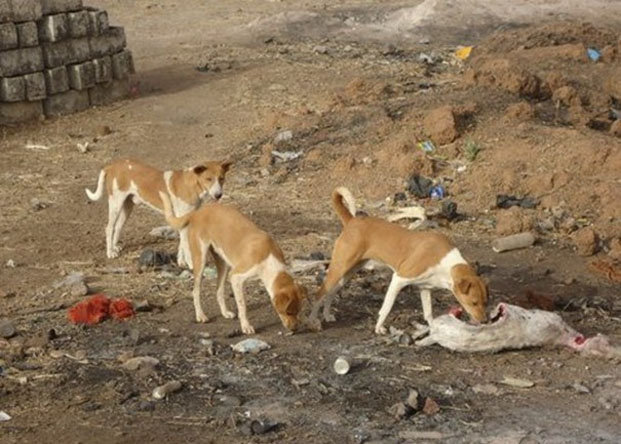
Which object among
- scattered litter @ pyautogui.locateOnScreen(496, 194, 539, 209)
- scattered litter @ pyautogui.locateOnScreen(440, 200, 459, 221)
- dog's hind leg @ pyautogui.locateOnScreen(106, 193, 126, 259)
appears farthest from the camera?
scattered litter @ pyautogui.locateOnScreen(496, 194, 539, 209)

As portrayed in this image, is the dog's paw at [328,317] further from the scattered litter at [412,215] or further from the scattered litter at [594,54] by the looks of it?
the scattered litter at [594,54]

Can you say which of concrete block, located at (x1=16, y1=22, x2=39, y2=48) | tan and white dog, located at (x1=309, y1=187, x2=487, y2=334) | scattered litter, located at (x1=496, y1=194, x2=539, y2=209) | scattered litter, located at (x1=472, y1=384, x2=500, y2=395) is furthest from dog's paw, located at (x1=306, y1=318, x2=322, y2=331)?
concrete block, located at (x1=16, y1=22, x2=39, y2=48)

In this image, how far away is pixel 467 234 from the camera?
12.4m

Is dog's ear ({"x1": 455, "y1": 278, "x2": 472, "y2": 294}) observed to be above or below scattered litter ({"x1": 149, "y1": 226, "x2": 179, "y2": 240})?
above

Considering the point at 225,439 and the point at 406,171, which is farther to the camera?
the point at 406,171

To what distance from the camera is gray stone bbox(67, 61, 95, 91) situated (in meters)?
17.3

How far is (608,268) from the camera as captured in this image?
11.2 m

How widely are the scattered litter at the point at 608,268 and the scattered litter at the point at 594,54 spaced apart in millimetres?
6769

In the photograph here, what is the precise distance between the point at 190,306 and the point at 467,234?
3.58 m

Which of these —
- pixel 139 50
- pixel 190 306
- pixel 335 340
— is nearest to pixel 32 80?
pixel 139 50

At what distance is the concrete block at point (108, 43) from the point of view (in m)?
17.6

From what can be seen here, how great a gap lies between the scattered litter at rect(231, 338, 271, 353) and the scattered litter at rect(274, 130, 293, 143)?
6576 millimetres

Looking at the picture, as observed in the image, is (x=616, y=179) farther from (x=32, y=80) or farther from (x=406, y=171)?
(x=32, y=80)

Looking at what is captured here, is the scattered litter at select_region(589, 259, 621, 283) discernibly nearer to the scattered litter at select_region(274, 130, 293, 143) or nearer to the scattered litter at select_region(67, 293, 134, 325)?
the scattered litter at select_region(67, 293, 134, 325)
